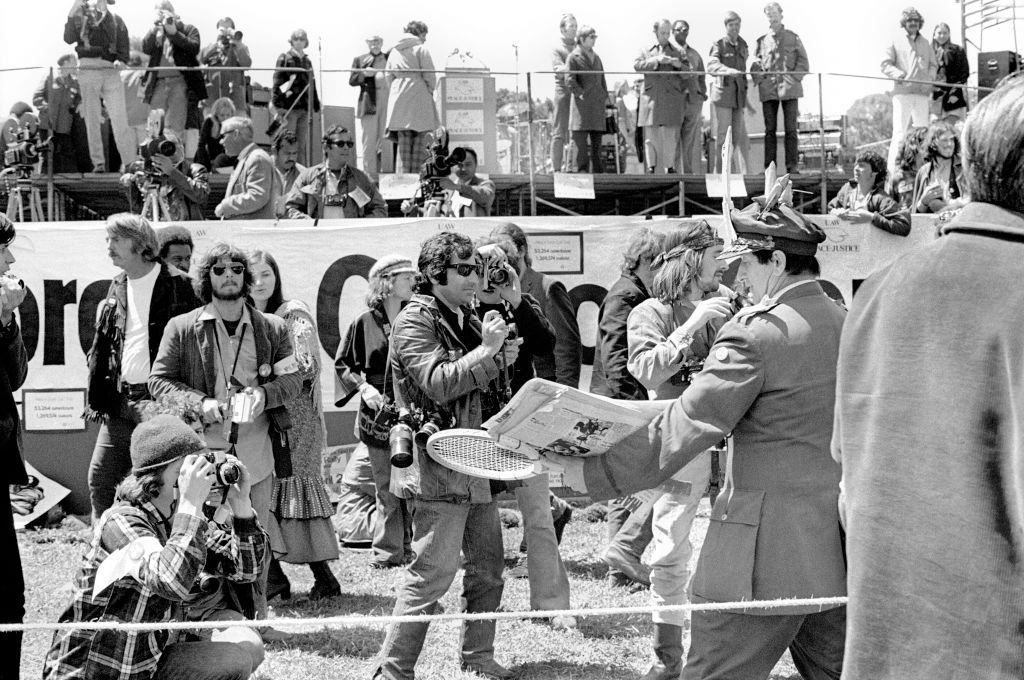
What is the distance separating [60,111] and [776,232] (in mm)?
10754

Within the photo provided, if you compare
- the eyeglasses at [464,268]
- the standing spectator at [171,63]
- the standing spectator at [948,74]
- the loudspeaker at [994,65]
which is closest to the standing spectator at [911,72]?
the standing spectator at [948,74]

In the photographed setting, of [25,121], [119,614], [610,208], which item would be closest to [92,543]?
[119,614]

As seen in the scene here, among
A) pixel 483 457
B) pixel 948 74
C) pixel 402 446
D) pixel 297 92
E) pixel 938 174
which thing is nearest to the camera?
pixel 483 457

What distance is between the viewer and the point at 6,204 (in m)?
12.9

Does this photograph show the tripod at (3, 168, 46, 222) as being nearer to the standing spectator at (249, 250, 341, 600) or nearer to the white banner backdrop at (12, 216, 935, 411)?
the white banner backdrop at (12, 216, 935, 411)

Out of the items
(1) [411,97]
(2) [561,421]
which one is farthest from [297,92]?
(2) [561,421]

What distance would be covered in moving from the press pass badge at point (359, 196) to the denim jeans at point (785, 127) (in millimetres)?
5447

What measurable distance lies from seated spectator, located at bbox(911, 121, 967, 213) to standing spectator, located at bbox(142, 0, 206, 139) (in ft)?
23.2

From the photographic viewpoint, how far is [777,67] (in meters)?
13.3

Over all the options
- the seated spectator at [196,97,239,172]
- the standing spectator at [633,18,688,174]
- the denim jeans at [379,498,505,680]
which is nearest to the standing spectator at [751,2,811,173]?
the standing spectator at [633,18,688,174]

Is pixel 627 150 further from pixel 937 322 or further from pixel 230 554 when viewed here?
pixel 937 322

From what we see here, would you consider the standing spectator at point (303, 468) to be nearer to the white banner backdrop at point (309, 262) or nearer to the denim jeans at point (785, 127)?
the white banner backdrop at point (309, 262)

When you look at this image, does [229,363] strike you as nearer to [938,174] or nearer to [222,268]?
[222,268]

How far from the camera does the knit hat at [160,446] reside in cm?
413
